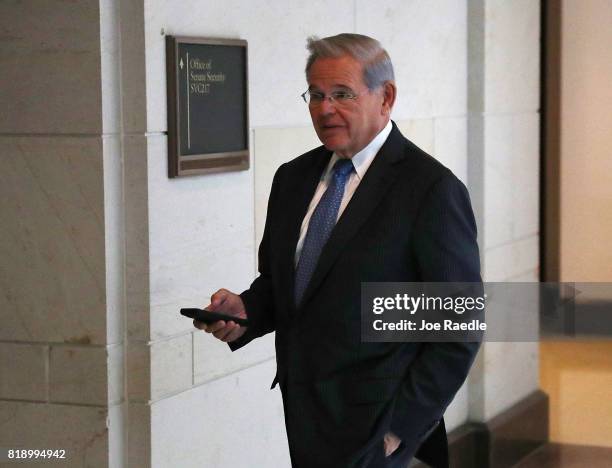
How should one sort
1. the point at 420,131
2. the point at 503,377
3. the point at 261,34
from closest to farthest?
the point at 261,34 < the point at 420,131 < the point at 503,377

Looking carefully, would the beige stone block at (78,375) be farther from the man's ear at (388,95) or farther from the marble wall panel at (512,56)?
the marble wall panel at (512,56)

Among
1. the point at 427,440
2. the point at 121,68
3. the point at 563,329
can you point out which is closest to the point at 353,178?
the point at 427,440

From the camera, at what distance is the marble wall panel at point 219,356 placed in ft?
15.4

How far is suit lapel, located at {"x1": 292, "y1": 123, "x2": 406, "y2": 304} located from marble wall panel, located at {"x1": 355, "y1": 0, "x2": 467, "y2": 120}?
263 centimetres

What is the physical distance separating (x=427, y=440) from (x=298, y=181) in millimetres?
826

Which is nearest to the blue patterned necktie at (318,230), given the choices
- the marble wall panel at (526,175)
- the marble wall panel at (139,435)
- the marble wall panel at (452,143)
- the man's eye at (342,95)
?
the man's eye at (342,95)

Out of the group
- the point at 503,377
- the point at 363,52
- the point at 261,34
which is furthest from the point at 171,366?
the point at 503,377

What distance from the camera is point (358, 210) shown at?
3.36 m

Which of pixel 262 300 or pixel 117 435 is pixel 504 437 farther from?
pixel 262 300

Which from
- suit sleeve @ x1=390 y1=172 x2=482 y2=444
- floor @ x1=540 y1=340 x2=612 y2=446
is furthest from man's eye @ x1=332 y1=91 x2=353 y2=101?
floor @ x1=540 y1=340 x2=612 y2=446

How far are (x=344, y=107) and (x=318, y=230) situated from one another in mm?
353

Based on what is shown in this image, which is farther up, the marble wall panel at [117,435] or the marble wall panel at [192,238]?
the marble wall panel at [192,238]

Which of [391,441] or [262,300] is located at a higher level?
[262,300]

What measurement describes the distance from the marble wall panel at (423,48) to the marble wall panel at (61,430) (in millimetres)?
2430
